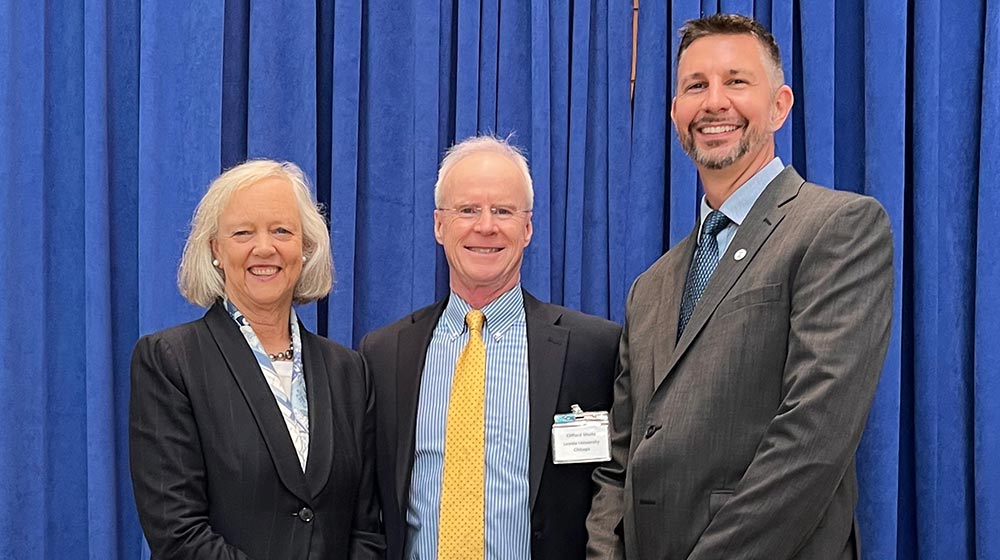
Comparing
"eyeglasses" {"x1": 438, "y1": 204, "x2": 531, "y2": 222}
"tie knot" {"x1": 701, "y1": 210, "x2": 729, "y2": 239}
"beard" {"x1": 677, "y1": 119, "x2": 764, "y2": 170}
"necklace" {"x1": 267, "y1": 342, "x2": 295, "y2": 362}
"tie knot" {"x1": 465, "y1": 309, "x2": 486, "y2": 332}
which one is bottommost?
"necklace" {"x1": 267, "y1": 342, "x2": 295, "y2": 362}

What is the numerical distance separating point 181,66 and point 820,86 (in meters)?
1.87

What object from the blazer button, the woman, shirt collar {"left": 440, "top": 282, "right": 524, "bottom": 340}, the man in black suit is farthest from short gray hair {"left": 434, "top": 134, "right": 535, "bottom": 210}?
the blazer button

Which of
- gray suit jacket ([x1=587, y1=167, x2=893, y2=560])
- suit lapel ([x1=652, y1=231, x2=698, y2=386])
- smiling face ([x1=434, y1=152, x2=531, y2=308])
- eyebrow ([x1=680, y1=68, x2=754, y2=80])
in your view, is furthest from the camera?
smiling face ([x1=434, y1=152, x2=531, y2=308])

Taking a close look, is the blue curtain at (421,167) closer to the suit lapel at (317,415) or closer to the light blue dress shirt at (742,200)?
the suit lapel at (317,415)

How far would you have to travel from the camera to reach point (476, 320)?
2.54 metres

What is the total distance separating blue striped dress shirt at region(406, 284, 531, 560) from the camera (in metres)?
2.37

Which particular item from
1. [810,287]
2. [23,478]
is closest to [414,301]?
[23,478]

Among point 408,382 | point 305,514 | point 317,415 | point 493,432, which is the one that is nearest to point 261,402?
point 317,415

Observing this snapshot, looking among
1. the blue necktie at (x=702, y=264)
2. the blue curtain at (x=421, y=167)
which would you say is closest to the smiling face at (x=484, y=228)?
the blue necktie at (x=702, y=264)

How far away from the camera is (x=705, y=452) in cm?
214

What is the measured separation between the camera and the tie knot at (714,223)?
7.77 feet

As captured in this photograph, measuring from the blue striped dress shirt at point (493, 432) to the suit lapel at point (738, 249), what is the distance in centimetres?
39

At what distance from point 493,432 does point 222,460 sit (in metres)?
0.58

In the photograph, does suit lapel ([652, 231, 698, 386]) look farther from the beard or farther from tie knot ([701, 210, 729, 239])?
the beard
